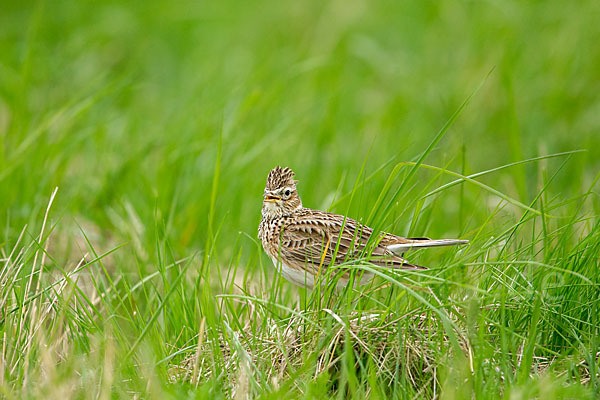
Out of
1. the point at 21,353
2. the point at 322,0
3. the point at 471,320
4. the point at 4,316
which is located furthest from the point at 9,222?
the point at 322,0

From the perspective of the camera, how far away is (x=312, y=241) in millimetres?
5176

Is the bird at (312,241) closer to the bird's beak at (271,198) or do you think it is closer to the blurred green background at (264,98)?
the bird's beak at (271,198)

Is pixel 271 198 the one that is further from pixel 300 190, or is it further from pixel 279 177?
pixel 300 190

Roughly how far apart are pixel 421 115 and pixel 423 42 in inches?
85.8

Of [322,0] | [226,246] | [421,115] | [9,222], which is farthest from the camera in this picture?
[322,0]

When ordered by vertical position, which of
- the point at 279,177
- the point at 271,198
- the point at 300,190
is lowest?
the point at 300,190

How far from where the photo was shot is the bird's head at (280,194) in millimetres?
5457

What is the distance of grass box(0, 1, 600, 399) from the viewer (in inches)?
159

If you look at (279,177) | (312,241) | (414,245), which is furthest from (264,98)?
(414,245)

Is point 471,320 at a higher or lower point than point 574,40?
lower

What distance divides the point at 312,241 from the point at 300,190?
8.36 ft

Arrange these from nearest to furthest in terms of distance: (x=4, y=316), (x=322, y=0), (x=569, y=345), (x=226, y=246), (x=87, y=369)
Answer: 1. (x=87, y=369)
2. (x=569, y=345)
3. (x=4, y=316)
4. (x=226, y=246)
5. (x=322, y=0)

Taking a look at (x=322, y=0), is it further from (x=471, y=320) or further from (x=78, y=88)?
(x=471, y=320)

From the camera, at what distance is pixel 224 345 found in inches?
179
